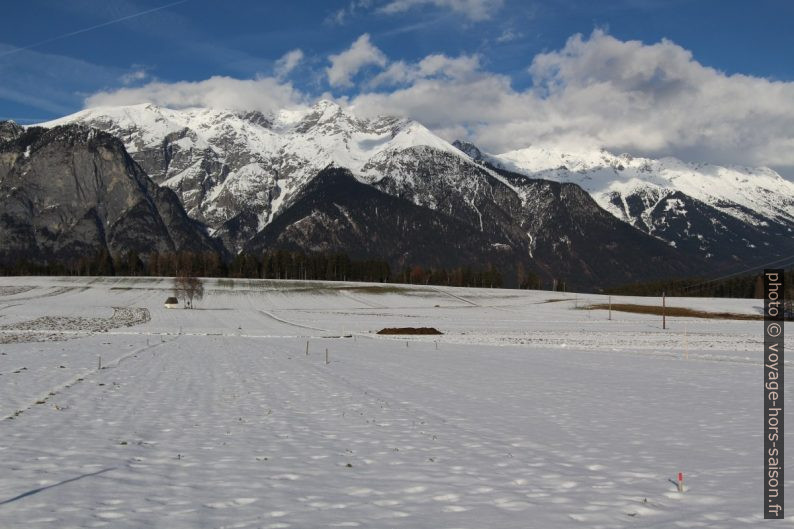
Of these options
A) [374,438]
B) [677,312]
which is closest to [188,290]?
[677,312]

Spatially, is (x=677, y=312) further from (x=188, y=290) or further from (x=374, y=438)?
(x=374, y=438)

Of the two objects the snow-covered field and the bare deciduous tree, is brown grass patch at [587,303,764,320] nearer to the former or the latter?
the snow-covered field

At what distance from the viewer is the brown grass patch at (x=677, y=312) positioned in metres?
115

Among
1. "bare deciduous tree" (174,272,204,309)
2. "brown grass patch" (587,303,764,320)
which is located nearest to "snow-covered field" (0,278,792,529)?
"brown grass patch" (587,303,764,320)

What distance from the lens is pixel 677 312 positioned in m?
122

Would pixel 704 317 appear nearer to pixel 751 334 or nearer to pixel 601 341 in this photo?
pixel 751 334

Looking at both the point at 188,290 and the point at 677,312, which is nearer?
the point at 677,312

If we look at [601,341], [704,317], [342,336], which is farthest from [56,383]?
[704,317]

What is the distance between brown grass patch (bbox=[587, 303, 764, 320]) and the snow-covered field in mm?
74740

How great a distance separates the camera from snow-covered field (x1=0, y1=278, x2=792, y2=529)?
11359mm

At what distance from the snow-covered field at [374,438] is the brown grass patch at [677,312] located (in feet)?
245

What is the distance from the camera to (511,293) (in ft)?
549

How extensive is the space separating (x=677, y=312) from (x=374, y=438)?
11807 cm

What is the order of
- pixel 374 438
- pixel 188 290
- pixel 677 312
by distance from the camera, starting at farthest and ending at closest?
pixel 188 290 → pixel 677 312 → pixel 374 438
